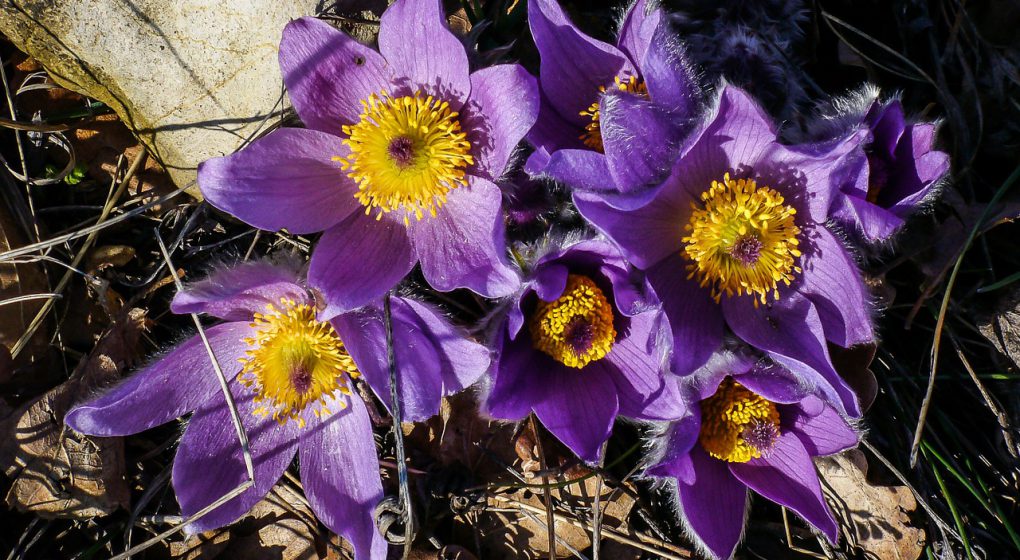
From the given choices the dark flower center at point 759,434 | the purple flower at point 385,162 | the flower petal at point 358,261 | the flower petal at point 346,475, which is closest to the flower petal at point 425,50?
the purple flower at point 385,162

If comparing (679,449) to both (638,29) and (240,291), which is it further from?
(240,291)

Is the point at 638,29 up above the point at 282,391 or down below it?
above

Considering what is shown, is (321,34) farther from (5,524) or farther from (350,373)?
(5,524)

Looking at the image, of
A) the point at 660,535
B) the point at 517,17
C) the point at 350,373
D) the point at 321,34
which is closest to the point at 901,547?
the point at 660,535

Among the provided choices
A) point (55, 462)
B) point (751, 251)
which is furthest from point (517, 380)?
point (55, 462)

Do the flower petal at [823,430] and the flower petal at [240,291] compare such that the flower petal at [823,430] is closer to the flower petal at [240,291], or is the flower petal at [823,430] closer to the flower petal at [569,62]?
the flower petal at [569,62]

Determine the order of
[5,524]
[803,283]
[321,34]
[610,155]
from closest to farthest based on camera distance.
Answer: [610,155]
[321,34]
[803,283]
[5,524]

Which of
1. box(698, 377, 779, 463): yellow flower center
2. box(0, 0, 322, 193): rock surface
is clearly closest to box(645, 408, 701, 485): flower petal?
box(698, 377, 779, 463): yellow flower center
